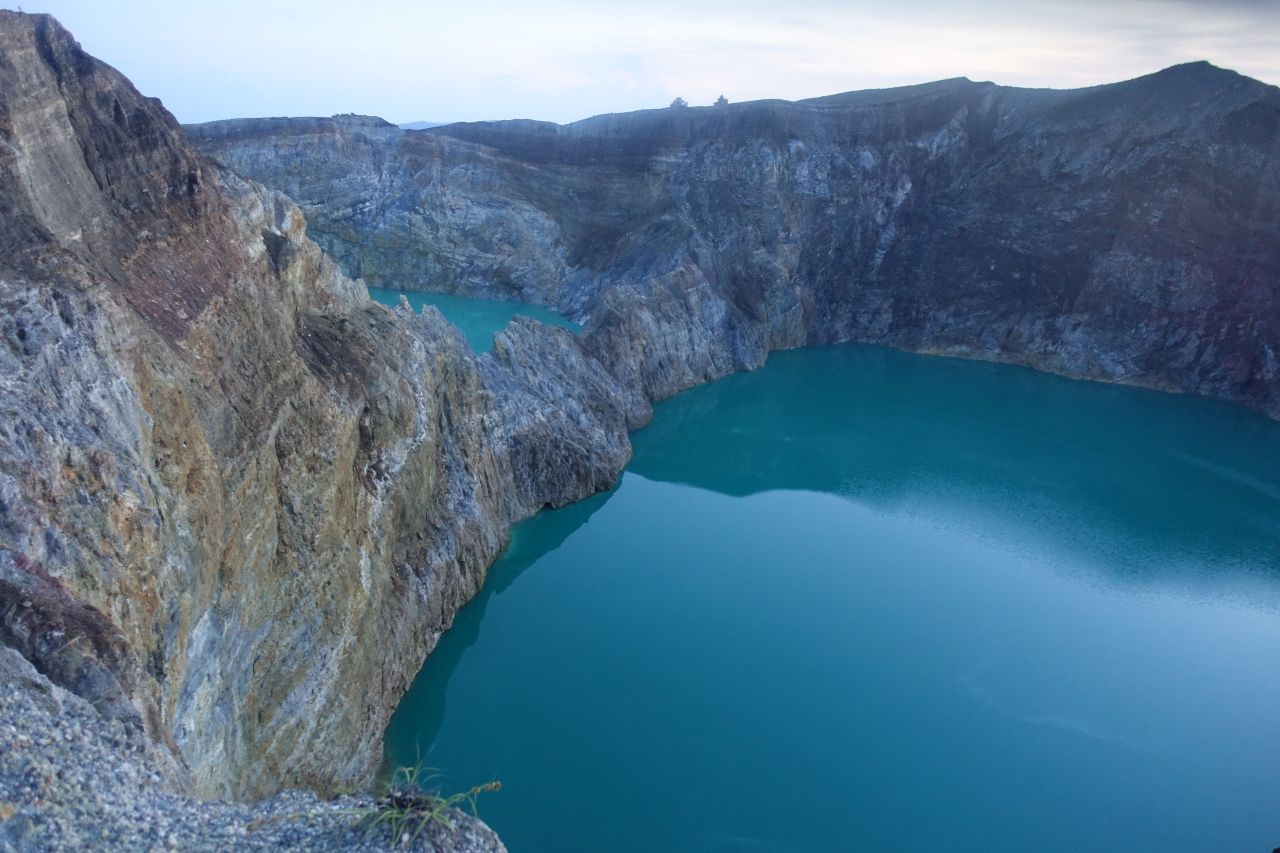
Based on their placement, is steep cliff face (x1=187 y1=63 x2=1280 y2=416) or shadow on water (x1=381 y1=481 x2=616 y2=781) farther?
steep cliff face (x1=187 y1=63 x2=1280 y2=416)

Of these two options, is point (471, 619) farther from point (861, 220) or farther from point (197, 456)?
point (861, 220)

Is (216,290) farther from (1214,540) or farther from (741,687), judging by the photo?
(1214,540)

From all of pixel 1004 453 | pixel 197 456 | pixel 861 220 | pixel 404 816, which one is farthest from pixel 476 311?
pixel 404 816

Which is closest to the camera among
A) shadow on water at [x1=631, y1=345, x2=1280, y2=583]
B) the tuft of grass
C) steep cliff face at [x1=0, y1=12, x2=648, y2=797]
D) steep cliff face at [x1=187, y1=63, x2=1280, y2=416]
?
the tuft of grass

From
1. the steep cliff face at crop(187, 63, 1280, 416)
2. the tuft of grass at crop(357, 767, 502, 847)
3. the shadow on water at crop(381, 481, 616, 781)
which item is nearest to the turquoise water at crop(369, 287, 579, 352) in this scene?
the steep cliff face at crop(187, 63, 1280, 416)

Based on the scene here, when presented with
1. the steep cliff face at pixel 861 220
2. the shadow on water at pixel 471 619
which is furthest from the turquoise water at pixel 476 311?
the shadow on water at pixel 471 619

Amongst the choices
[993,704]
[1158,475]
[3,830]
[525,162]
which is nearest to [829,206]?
[525,162]

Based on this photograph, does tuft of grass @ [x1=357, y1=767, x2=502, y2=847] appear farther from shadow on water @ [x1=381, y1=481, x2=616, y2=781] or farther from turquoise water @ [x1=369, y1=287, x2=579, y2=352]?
turquoise water @ [x1=369, y1=287, x2=579, y2=352]
